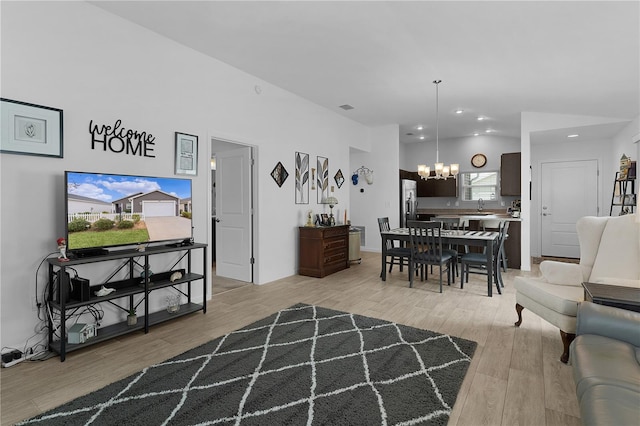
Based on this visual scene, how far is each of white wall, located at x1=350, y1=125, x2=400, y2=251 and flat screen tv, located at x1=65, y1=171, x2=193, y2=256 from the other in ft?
16.4

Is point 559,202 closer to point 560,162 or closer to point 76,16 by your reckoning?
point 560,162

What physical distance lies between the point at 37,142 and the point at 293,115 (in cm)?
347

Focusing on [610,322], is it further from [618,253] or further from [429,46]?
[429,46]

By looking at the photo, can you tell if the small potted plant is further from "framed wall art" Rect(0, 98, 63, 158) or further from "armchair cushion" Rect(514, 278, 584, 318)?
"armchair cushion" Rect(514, 278, 584, 318)

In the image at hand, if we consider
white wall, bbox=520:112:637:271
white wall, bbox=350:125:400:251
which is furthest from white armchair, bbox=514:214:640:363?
white wall, bbox=350:125:400:251

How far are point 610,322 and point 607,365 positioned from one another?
0.44 m

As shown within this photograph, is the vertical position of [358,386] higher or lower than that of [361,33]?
lower

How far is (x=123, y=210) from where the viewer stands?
2.97m

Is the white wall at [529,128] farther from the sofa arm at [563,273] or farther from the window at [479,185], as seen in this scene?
the sofa arm at [563,273]

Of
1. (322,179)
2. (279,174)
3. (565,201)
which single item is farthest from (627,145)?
(279,174)

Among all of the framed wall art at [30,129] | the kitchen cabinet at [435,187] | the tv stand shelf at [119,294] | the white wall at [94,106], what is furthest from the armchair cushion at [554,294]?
the kitchen cabinet at [435,187]

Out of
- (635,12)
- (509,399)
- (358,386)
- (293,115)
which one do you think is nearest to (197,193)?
(293,115)

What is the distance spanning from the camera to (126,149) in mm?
3230

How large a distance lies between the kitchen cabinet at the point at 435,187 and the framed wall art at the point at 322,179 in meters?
2.86
